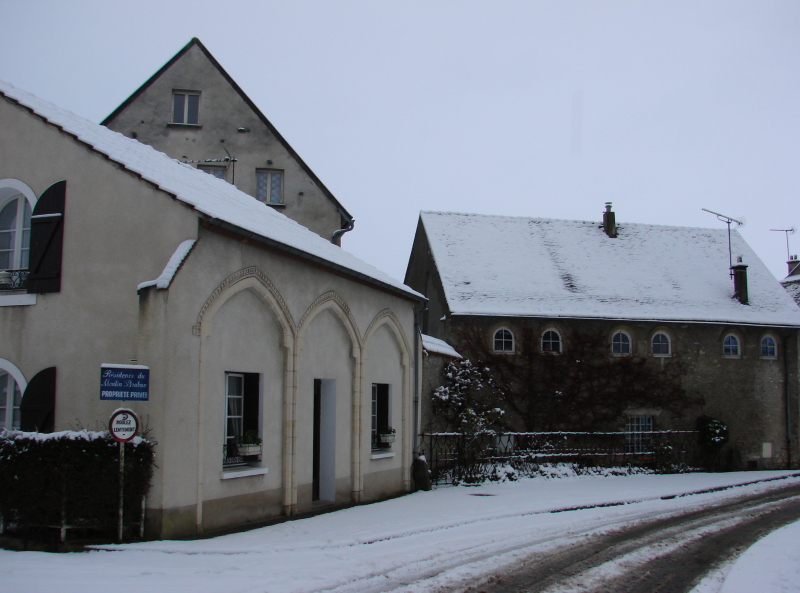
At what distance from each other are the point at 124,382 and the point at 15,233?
155 inches

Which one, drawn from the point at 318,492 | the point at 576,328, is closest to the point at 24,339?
the point at 318,492

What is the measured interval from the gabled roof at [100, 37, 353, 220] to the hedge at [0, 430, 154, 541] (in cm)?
1457

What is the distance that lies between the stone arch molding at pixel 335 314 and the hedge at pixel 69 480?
4.12 meters

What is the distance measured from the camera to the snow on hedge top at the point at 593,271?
86.8 ft

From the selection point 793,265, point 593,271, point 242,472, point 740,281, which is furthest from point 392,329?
point 793,265

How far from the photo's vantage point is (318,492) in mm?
14594

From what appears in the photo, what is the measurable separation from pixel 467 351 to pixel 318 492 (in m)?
11.5

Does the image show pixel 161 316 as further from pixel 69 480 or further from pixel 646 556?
pixel 646 556

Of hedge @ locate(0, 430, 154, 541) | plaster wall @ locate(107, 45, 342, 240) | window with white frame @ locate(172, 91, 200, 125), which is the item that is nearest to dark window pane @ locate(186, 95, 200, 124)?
window with white frame @ locate(172, 91, 200, 125)

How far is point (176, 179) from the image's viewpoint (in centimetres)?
1227

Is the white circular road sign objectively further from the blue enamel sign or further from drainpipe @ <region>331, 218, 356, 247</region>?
drainpipe @ <region>331, 218, 356, 247</region>

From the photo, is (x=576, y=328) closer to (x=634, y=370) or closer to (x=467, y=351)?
(x=634, y=370)

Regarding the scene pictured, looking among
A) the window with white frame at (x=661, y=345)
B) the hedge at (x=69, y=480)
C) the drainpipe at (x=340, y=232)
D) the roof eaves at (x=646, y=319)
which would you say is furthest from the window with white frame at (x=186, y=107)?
the window with white frame at (x=661, y=345)

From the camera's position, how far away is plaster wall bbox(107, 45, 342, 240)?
73.3ft
